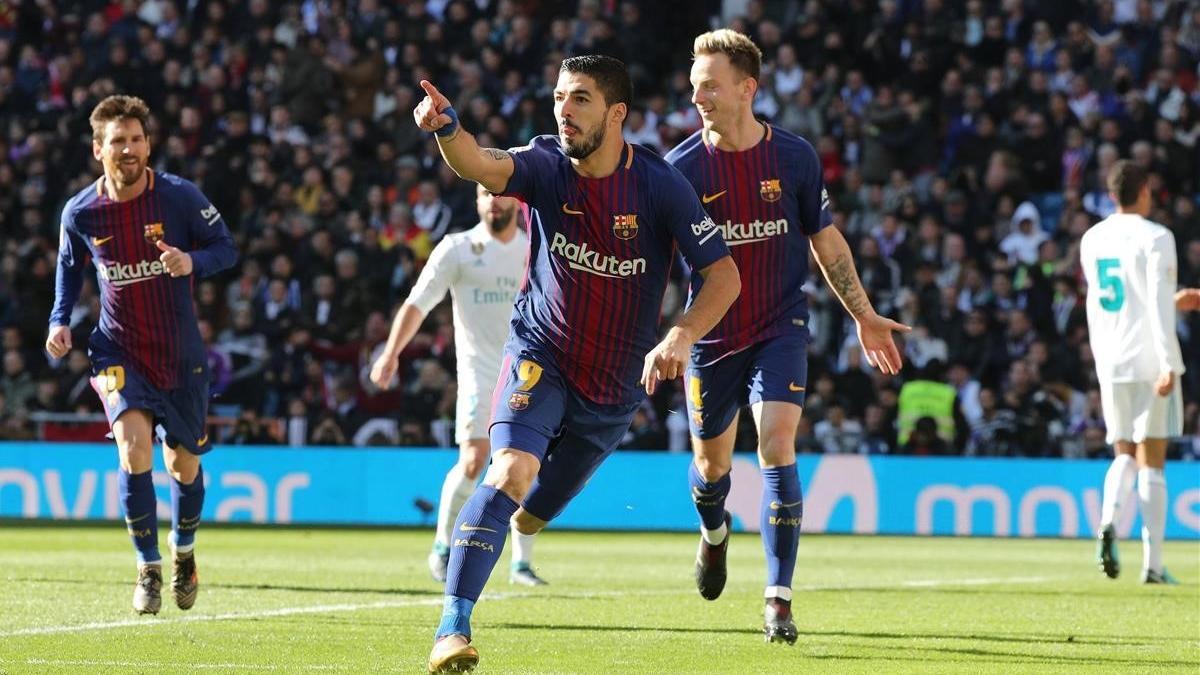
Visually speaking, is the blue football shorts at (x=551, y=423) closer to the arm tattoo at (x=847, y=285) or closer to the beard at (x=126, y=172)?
the arm tattoo at (x=847, y=285)

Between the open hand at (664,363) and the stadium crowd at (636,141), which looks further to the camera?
the stadium crowd at (636,141)

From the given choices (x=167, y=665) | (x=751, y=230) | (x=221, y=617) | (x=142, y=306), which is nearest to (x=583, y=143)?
(x=751, y=230)

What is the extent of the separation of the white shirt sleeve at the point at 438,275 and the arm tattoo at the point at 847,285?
3600 millimetres

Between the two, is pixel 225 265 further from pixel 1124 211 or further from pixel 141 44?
pixel 141 44

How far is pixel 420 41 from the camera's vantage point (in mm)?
25250

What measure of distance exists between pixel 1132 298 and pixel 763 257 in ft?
13.7

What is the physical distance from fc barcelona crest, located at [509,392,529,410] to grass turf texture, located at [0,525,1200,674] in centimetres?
96

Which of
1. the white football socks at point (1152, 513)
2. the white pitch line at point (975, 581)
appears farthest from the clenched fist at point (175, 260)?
the white football socks at point (1152, 513)

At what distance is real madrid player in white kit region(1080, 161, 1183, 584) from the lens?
11.8 metres

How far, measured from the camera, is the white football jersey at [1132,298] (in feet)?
38.7

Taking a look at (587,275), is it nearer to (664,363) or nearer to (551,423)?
(551,423)

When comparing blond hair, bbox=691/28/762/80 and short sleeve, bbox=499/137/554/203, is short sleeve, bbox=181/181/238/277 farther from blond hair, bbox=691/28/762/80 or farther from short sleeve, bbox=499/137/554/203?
short sleeve, bbox=499/137/554/203

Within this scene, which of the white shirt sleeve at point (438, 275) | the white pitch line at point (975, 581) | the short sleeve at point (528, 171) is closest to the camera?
the short sleeve at point (528, 171)

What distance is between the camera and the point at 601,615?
31.3 ft
